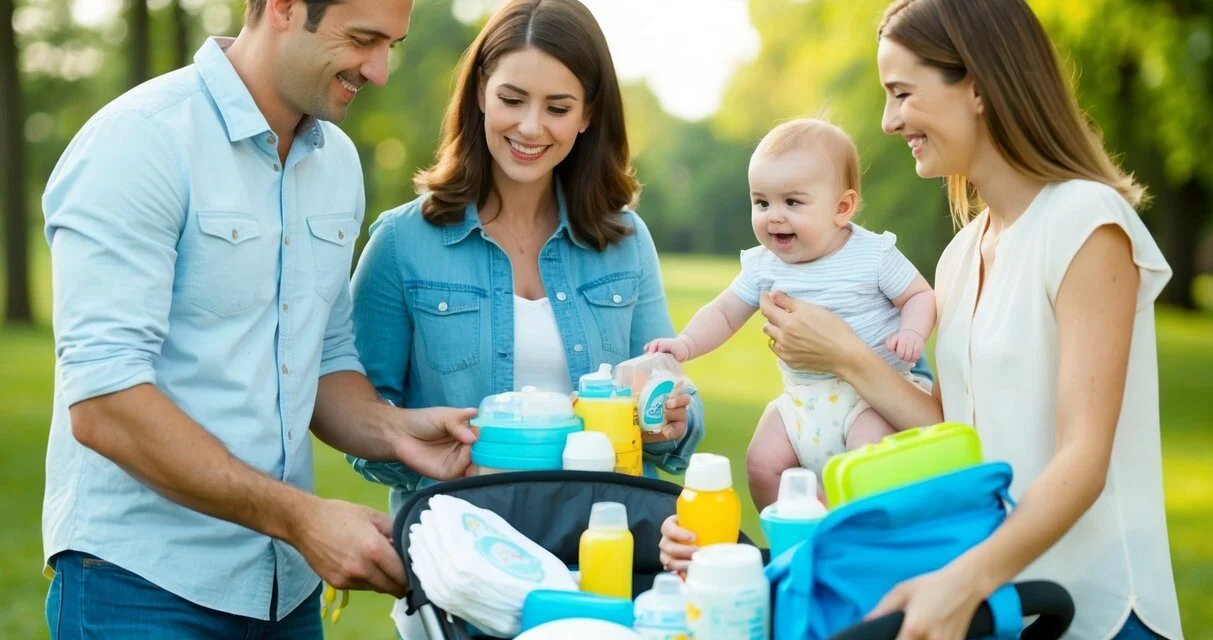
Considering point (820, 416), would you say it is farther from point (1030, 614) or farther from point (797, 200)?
point (1030, 614)

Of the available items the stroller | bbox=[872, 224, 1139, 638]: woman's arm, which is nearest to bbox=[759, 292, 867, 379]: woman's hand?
the stroller

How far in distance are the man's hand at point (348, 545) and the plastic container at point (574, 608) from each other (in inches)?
16.4

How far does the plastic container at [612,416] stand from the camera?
2.84m

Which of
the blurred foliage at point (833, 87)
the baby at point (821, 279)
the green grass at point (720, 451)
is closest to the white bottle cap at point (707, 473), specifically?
the baby at point (821, 279)

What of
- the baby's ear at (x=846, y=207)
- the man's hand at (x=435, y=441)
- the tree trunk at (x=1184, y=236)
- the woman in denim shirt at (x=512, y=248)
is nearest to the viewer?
the man's hand at (x=435, y=441)

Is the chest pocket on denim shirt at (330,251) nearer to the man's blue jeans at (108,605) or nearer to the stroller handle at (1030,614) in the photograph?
the man's blue jeans at (108,605)

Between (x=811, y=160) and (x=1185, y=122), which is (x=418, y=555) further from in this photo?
(x=1185, y=122)

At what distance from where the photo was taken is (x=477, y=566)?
2.28 m

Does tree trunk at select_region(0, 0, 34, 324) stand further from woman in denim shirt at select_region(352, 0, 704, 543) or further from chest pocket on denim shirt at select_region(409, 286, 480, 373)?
chest pocket on denim shirt at select_region(409, 286, 480, 373)

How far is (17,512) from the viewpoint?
30.1 feet

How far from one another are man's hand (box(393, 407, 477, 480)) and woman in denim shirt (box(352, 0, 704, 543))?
228 mm

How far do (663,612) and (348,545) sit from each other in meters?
0.76

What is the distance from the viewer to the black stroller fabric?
8.83 ft

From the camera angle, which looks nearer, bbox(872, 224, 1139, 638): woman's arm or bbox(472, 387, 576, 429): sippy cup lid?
bbox(872, 224, 1139, 638): woman's arm
